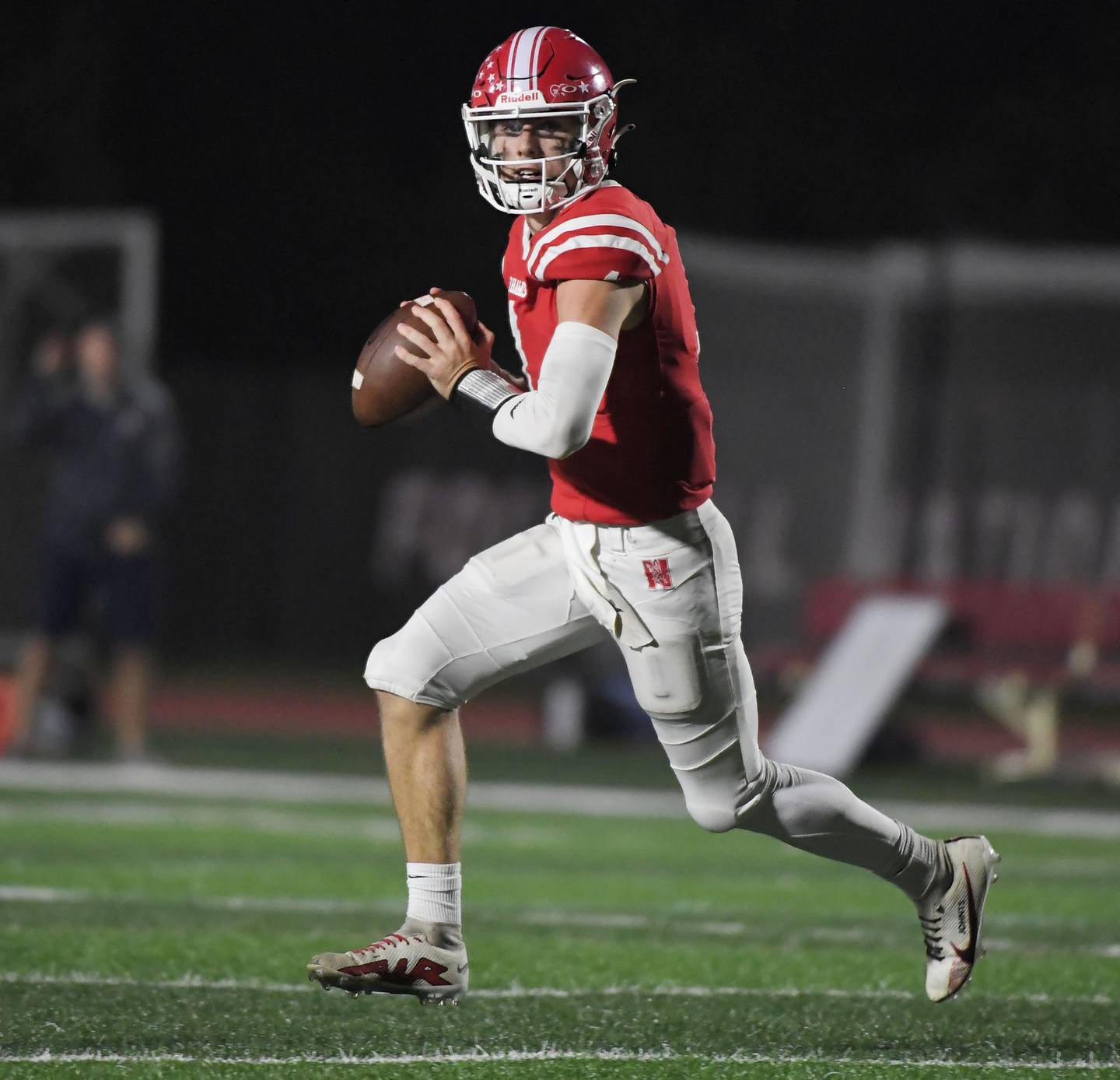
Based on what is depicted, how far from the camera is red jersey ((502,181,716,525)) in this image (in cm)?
418

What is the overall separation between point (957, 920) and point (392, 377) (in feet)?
5.10

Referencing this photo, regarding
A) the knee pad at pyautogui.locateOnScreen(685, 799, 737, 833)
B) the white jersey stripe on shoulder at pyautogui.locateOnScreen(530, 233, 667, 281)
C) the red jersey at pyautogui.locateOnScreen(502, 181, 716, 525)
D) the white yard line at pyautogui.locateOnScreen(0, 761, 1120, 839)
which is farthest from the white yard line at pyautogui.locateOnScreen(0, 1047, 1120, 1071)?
the white yard line at pyautogui.locateOnScreen(0, 761, 1120, 839)

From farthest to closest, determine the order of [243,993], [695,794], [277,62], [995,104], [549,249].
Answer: [277,62]
[995,104]
[243,993]
[695,794]
[549,249]

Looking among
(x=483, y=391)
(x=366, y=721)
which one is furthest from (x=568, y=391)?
(x=366, y=721)

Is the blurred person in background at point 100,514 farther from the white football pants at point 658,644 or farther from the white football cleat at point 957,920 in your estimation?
the white football cleat at point 957,920

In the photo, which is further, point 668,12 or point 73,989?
point 668,12

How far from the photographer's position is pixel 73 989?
462 cm

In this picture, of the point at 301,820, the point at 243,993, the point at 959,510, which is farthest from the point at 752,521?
the point at 243,993

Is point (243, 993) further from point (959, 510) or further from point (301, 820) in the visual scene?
point (959, 510)

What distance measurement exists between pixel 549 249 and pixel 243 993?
169 centimetres

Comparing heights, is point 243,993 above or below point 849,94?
below

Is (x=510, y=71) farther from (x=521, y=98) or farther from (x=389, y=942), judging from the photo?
(x=389, y=942)

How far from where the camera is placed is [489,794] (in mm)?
9305

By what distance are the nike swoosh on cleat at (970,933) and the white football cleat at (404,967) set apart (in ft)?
3.25
